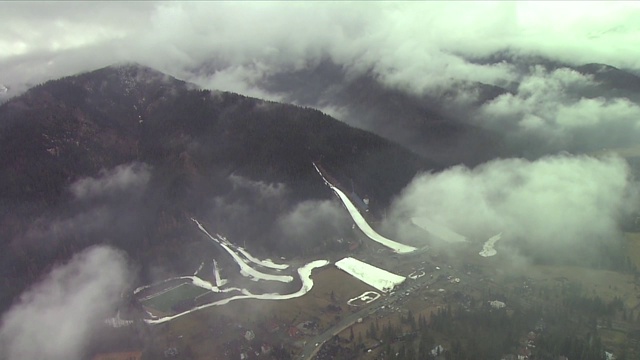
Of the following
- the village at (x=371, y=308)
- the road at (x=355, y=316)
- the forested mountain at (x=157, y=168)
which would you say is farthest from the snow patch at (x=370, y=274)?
the forested mountain at (x=157, y=168)

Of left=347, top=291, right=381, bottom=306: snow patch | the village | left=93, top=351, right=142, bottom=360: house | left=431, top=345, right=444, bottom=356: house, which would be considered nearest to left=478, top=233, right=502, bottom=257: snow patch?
the village

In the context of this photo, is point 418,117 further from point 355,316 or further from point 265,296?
point 355,316

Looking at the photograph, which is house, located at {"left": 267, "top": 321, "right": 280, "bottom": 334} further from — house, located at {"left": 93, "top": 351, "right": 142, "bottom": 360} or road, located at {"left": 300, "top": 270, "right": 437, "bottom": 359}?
house, located at {"left": 93, "top": 351, "right": 142, "bottom": 360}

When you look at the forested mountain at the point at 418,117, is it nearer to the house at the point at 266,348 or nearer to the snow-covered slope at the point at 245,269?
the snow-covered slope at the point at 245,269

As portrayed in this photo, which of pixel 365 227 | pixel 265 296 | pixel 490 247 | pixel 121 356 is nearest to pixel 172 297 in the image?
pixel 265 296

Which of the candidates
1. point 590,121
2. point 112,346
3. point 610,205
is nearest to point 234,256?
point 112,346
